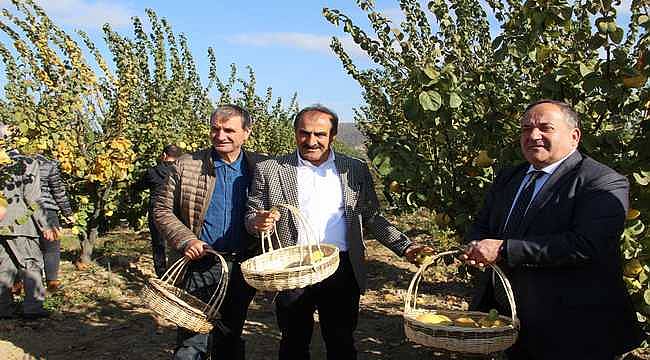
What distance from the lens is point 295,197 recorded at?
2814mm

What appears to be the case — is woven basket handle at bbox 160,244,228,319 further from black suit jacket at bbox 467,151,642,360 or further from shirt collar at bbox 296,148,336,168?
black suit jacket at bbox 467,151,642,360

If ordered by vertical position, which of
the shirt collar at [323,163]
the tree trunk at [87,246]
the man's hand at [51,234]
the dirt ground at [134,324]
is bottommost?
the dirt ground at [134,324]

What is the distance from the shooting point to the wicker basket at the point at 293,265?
2406mm

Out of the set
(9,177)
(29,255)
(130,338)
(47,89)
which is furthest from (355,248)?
(47,89)

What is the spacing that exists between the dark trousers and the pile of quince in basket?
647 millimetres

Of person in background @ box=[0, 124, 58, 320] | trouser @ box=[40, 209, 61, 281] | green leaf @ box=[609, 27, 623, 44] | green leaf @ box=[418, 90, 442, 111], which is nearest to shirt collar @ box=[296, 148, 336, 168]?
green leaf @ box=[418, 90, 442, 111]

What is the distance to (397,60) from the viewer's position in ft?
10.4

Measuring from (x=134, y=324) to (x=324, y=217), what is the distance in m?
2.69

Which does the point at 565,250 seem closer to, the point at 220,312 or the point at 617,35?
the point at 617,35

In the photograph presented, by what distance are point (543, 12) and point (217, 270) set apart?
191 centimetres

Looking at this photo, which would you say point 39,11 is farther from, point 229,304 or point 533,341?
point 533,341

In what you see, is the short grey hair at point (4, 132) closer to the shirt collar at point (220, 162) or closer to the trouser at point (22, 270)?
the trouser at point (22, 270)

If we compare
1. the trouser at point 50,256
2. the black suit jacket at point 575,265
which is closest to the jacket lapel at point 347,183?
the black suit jacket at point 575,265

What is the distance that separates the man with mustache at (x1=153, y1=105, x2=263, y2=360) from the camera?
9.57 feet
